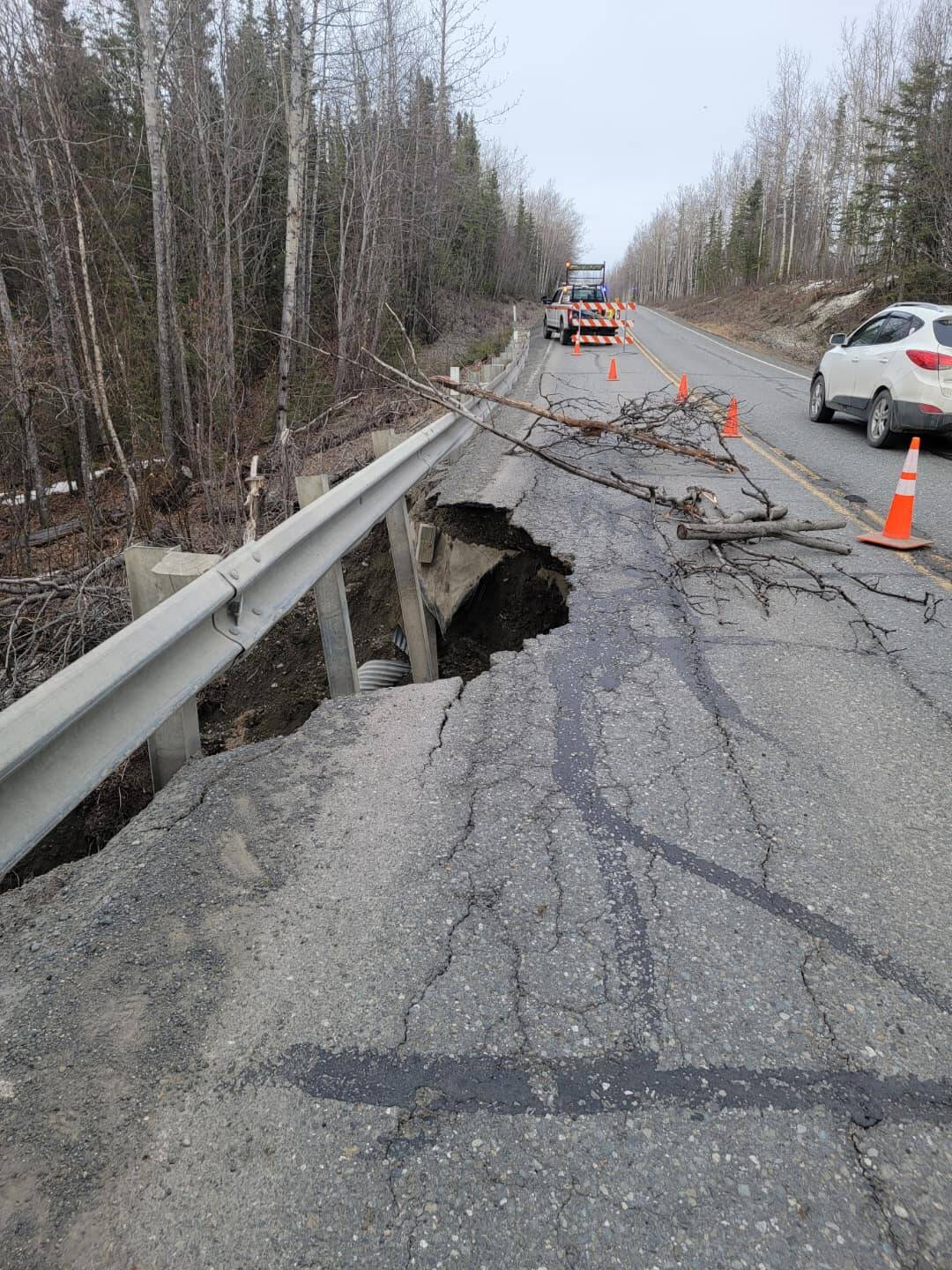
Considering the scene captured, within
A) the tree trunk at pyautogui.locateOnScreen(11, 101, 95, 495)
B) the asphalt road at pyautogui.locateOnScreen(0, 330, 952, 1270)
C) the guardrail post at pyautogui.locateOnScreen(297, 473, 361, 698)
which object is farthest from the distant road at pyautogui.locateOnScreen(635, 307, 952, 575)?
the tree trunk at pyautogui.locateOnScreen(11, 101, 95, 495)

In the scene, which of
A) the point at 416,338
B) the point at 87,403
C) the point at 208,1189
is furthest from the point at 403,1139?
the point at 416,338

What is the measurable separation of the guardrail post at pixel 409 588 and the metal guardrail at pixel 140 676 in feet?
4.84

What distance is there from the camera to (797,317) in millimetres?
38219

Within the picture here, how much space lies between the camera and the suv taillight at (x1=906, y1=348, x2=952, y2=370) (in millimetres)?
9672

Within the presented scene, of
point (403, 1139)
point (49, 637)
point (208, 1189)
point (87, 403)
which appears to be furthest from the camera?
point (87, 403)

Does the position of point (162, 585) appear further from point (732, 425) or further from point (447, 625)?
point (732, 425)

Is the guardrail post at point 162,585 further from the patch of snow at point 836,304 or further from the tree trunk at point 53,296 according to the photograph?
the patch of snow at point 836,304

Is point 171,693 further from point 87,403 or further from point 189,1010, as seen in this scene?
point 87,403

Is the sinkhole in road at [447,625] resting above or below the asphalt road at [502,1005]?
below

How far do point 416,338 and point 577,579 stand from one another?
100 feet

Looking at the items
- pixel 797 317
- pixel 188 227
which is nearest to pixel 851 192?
pixel 797 317

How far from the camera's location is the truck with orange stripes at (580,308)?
31703 millimetres

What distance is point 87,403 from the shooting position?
2103 cm

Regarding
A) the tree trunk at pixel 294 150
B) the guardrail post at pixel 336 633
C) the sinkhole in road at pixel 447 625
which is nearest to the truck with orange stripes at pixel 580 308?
the tree trunk at pixel 294 150
